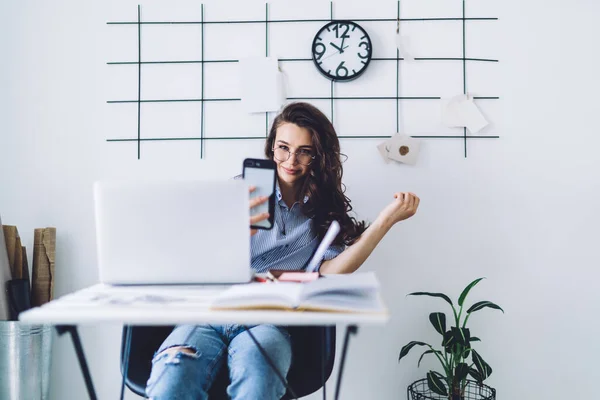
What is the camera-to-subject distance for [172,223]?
926mm

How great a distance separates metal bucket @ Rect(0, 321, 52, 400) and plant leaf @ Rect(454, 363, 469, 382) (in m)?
1.40

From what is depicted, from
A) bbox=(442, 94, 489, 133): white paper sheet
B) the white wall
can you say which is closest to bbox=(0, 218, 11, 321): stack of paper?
the white wall

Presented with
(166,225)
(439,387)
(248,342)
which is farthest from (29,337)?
(439,387)

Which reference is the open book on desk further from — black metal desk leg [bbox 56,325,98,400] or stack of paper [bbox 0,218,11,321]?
stack of paper [bbox 0,218,11,321]

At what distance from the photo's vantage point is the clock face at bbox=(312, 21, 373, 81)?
1824 millimetres

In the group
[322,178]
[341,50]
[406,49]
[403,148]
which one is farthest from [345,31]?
[322,178]

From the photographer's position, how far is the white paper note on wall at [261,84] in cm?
183

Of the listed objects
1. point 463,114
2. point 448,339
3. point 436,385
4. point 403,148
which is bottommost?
point 436,385

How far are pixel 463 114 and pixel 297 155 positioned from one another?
70cm

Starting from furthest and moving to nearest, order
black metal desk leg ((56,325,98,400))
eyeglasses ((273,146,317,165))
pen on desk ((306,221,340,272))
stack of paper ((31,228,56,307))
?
stack of paper ((31,228,56,307)) → eyeglasses ((273,146,317,165)) → pen on desk ((306,221,340,272)) → black metal desk leg ((56,325,98,400))

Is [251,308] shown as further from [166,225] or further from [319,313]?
[166,225]

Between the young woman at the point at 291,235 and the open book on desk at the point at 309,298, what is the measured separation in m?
0.32

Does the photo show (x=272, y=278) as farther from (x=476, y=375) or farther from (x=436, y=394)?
(x=436, y=394)

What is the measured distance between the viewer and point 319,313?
0.78 metres
